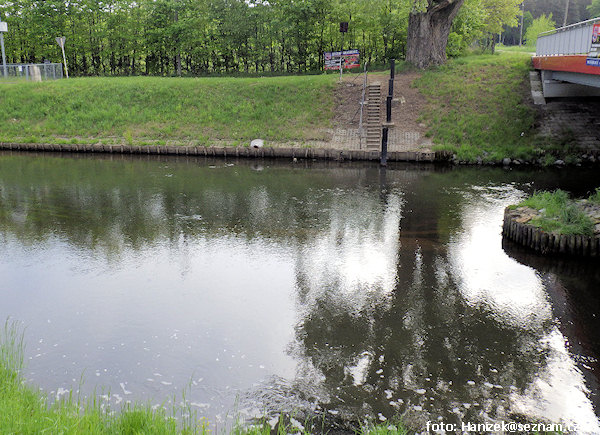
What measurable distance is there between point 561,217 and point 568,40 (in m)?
9.27

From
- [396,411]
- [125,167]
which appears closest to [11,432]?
[396,411]

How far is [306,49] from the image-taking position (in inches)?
1721

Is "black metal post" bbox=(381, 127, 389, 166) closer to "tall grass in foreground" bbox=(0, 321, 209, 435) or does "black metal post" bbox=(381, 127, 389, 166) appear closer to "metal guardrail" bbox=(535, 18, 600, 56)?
"metal guardrail" bbox=(535, 18, 600, 56)

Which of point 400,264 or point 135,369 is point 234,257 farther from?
point 135,369

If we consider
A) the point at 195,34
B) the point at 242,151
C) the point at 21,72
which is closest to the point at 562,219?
the point at 242,151

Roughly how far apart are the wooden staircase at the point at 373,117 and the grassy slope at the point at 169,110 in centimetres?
209

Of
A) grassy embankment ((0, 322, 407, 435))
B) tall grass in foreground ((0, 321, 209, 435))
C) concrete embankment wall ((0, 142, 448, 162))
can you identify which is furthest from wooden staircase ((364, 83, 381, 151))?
tall grass in foreground ((0, 321, 209, 435))

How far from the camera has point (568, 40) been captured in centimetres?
1989

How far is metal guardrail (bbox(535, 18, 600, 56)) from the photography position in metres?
16.9

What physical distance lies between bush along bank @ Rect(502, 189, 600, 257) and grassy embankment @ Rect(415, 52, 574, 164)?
10.6m

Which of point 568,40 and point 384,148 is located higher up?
point 568,40

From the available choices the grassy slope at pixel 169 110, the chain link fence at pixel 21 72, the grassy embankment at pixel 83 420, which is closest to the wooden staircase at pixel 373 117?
the grassy slope at pixel 169 110

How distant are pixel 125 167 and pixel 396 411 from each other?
20.2 metres

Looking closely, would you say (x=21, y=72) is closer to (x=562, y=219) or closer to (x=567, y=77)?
(x=567, y=77)
